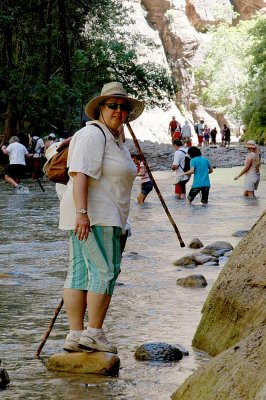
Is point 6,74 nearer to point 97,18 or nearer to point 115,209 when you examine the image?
point 97,18

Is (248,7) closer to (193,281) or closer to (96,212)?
(193,281)

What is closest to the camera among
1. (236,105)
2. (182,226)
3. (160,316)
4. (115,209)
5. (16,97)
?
(115,209)

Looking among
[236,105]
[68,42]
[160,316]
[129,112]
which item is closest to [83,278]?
[129,112]

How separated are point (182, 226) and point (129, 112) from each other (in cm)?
1037

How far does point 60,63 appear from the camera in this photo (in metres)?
39.3

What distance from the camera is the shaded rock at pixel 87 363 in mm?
5867

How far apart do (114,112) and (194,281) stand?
150 inches

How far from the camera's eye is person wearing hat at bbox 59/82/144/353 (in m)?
5.88

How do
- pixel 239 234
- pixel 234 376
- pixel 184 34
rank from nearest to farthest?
pixel 234 376
pixel 239 234
pixel 184 34

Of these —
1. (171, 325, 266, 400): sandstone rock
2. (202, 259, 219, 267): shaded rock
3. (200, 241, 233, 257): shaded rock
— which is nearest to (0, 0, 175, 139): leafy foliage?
(200, 241, 233, 257): shaded rock

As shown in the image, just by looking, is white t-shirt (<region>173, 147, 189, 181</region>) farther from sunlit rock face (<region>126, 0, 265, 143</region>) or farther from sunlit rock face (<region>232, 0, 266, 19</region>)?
sunlit rock face (<region>232, 0, 266, 19</region>)

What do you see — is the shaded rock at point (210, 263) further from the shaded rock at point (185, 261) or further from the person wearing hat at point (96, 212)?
the person wearing hat at point (96, 212)

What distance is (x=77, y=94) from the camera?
1385 inches

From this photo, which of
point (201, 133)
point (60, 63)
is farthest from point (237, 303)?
point (201, 133)
